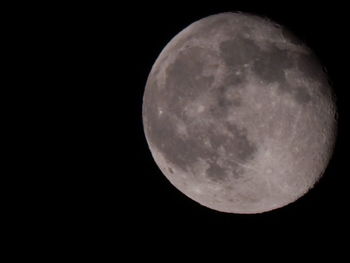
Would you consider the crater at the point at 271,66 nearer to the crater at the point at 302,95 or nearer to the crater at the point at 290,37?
the crater at the point at 302,95

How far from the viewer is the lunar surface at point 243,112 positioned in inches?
192

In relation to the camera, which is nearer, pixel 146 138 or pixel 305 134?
pixel 305 134

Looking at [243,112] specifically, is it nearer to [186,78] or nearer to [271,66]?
[271,66]

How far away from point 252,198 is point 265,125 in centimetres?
96

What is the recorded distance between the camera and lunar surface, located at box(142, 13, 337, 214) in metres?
4.88

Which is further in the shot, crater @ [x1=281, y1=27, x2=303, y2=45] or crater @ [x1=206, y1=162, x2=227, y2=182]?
crater @ [x1=281, y1=27, x2=303, y2=45]

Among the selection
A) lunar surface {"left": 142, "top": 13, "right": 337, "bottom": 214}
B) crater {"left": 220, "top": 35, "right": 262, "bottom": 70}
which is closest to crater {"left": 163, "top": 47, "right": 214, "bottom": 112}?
lunar surface {"left": 142, "top": 13, "right": 337, "bottom": 214}

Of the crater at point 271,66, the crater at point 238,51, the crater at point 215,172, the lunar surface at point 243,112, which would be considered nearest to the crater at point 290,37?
the lunar surface at point 243,112

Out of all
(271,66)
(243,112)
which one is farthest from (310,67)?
(243,112)

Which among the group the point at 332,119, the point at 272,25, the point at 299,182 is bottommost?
the point at 299,182

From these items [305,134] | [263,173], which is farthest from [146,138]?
[305,134]

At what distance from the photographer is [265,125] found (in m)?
4.84

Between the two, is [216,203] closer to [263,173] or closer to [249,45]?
[263,173]

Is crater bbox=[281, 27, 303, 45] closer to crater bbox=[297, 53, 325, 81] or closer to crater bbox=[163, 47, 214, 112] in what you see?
crater bbox=[297, 53, 325, 81]
